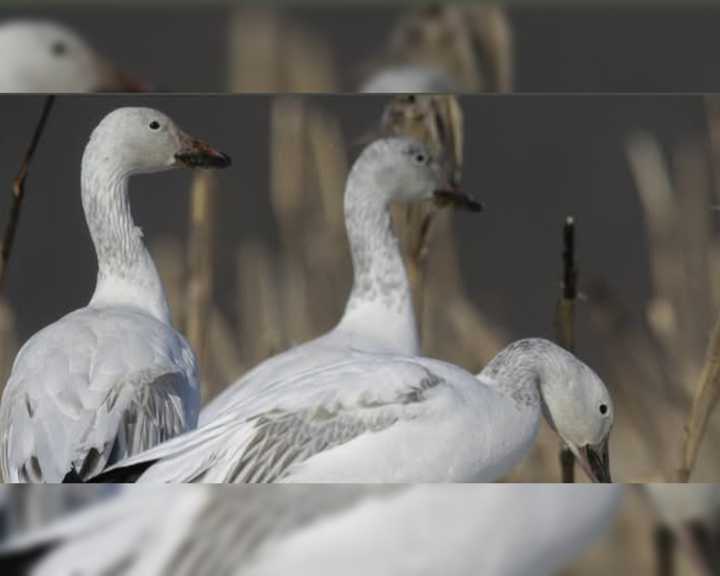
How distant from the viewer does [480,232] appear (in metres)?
2.61

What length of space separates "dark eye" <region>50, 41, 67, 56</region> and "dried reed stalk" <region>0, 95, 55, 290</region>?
0.37 feet

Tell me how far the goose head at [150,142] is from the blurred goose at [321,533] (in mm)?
384

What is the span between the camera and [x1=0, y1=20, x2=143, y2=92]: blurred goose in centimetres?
233

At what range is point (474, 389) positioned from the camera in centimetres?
240

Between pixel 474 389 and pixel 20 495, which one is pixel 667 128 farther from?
pixel 20 495

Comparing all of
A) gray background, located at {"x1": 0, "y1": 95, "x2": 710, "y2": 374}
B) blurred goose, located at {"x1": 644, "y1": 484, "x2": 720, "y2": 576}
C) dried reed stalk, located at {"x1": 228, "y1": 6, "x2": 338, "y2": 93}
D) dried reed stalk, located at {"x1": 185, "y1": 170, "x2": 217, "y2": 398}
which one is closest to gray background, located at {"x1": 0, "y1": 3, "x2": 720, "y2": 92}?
dried reed stalk, located at {"x1": 228, "y1": 6, "x2": 338, "y2": 93}

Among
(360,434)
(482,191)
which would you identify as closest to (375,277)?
(482,191)

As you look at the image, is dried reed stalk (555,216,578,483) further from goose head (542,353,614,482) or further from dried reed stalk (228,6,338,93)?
dried reed stalk (228,6,338,93)

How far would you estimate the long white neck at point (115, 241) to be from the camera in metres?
2.55

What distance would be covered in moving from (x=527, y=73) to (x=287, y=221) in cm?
34


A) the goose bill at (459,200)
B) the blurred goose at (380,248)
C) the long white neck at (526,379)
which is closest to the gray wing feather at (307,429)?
the long white neck at (526,379)

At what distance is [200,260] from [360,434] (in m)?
0.35

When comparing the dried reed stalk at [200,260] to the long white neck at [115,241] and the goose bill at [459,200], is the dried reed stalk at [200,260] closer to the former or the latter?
the long white neck at [115,241]

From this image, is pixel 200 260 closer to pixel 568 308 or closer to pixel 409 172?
pixel 409 172
